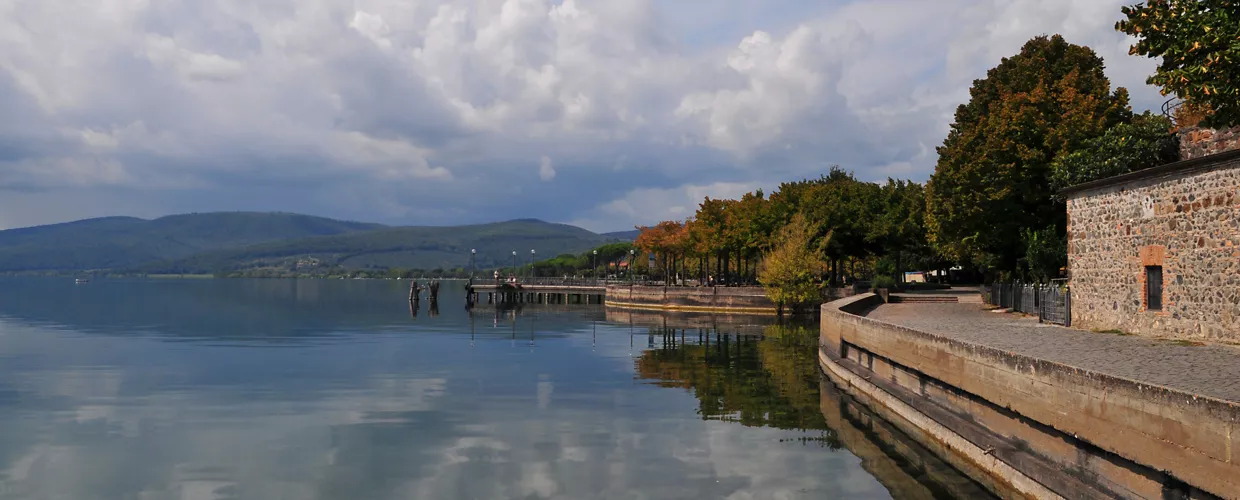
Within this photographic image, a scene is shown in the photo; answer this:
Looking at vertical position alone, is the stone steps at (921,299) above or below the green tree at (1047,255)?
below

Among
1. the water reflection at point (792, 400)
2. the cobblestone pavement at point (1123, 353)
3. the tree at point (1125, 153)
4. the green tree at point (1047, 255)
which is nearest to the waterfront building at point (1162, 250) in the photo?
the cobblestone pavement at point (1123, 353)

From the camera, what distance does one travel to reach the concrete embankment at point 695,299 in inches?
3125

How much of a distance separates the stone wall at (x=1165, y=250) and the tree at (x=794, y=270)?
46.6 meters

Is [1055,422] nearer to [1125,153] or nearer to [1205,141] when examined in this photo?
[1205,141]

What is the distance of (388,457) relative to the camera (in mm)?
20609

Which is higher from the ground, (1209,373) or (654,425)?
(1209,373)

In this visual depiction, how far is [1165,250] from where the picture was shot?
21.5 metres

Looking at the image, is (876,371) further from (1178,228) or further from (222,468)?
(222,468)

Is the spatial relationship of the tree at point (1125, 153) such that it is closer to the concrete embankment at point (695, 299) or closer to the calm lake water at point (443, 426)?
the calm lake water at point (443, 426)

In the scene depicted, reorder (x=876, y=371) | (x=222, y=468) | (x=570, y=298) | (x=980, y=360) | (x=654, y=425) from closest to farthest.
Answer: (x=980, y=360) < (x=222, y=468) < (x=654, y=425) < (x=876, y=371) < (x=570, y=298)

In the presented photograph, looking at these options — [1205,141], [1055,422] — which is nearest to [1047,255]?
[1205,141]

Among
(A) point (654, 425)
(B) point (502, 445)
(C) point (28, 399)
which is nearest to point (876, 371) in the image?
(A) point (654, 425)

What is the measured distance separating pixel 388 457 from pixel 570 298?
11582cm

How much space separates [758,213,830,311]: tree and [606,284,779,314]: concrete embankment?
2.46 metres
